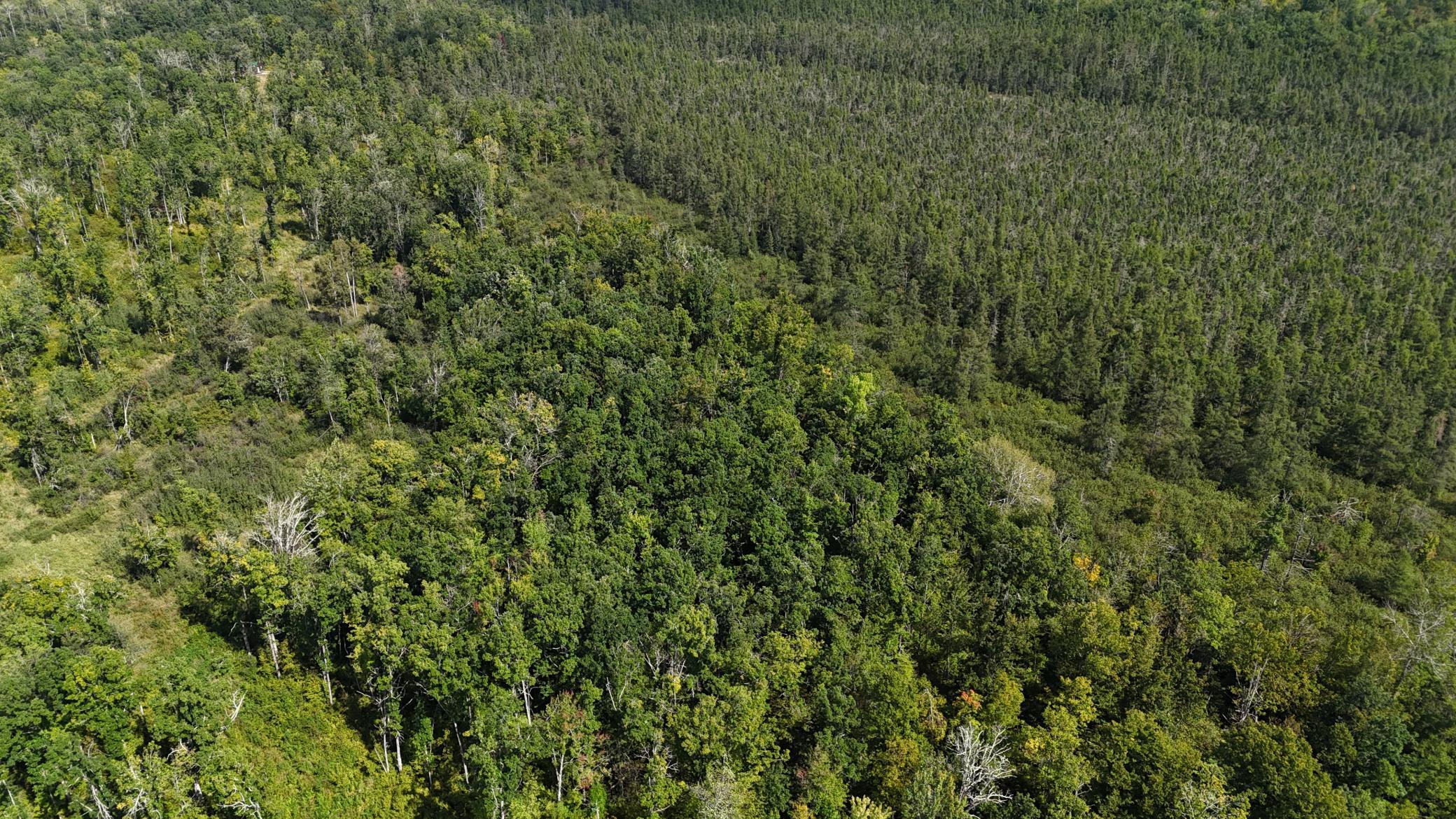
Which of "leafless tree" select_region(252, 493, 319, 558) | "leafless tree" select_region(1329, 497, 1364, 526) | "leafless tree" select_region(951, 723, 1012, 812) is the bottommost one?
"leafless tree" select_region(1329, 497, 1364, 526)

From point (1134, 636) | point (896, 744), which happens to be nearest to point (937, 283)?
point (1134, 636)

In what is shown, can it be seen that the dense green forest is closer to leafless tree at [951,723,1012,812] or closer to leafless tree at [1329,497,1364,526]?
leafless tree at [951,723,1012,812]

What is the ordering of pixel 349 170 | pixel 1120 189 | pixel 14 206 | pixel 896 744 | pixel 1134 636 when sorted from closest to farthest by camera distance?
pixel 896 744 < pixel 1134 636 < pixel 14 206 < pixel 349 170 < pixel 1120 189

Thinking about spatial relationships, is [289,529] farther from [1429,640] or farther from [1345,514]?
[1345,514]

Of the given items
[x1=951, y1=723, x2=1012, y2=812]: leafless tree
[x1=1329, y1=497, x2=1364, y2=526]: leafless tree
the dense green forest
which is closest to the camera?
[x1=951, y1=723, x2=1012, y2=812]: leafless tree

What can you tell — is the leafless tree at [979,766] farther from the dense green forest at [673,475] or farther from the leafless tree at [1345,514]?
the leafless tree at [1345,514]

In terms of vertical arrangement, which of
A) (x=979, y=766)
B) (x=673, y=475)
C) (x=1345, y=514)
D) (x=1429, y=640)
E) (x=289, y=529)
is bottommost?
(x=1345, y=514)

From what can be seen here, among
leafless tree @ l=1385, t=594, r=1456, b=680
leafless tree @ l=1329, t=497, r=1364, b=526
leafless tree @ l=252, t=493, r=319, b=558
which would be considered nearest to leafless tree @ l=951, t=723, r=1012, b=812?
leafless tree @ l=1385, t=594, r=1456, b=680

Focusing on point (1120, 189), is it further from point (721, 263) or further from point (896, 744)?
point (896, 744)

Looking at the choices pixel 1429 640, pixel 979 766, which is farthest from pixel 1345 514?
pixel 979 766
